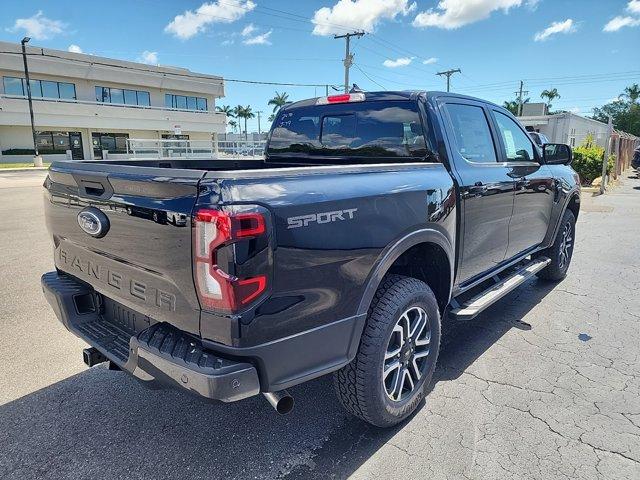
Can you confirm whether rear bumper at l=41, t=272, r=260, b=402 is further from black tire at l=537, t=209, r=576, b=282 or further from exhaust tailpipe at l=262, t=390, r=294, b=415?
black tire at l=537, t=209, r=576, b=282

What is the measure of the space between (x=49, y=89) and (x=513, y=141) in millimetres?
42663

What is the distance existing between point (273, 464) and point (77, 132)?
43.6 meters

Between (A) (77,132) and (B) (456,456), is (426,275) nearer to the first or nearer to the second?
(B) (456,456)

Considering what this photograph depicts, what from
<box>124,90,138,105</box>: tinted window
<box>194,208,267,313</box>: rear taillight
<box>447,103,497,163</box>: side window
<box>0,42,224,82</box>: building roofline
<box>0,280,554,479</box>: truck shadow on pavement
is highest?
<box>0,42,224,82</box>: building roofline

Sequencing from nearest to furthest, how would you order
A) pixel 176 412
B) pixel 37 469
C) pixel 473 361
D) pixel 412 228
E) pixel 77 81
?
→ pixel 37 469 → pixel 412 228 → pixel 176 412 → pixel 473 361 → pixel 77 81

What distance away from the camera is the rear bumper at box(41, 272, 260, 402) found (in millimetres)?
1854

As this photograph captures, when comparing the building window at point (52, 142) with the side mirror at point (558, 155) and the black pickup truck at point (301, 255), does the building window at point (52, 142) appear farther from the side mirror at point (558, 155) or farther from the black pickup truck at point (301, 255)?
the side mirror at point (558, 155)

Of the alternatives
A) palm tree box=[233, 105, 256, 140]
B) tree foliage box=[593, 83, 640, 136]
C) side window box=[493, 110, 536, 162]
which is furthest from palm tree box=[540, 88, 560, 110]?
side window box=[493, 110, 536, 162]

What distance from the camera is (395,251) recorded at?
251 cm

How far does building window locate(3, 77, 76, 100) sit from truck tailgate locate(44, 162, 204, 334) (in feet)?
136

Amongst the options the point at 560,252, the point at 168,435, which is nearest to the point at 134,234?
Answer: the point at 168,435

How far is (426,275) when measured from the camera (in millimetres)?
3158

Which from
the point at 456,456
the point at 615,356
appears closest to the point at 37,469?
the point at 456,456

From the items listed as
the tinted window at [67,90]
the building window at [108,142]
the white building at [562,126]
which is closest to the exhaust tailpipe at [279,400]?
the white building at [562,126]
